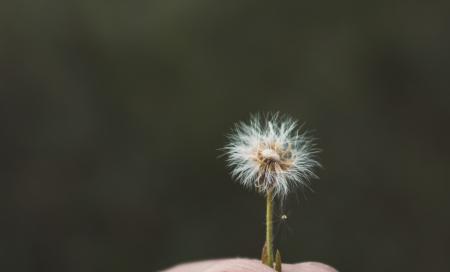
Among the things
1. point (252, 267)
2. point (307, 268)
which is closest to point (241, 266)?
point (252, 267)

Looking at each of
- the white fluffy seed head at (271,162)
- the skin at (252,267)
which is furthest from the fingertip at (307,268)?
the white fluffy seed head at (271,162)

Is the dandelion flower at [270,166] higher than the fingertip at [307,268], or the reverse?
the dandelion flower at [270,166]

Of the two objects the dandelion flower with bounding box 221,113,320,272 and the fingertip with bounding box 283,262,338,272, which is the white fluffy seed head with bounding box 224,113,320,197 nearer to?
the dandelion flower with bounding box 221,113,320,272

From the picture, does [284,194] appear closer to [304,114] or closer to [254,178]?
[254,178]

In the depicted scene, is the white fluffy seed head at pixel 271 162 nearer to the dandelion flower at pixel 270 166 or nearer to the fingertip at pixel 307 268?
the dandelion flower at pixel 270 166

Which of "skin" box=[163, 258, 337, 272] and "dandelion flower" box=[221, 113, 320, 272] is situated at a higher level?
"dandelion flower" box=[221, 113, 320, 272]

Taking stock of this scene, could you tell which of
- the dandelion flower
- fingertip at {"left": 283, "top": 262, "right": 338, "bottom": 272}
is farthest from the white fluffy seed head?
fingertip at {"left": 283, "top": 262, "right": 338, "bottom": 272}

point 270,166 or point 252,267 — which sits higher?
point 270,166

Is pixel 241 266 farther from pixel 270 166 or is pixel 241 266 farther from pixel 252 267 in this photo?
pixel 270 166

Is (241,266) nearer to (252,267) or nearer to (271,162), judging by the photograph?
(252,267)

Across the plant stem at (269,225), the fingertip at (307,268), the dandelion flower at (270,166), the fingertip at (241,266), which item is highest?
the dandelion flower at (270,166)

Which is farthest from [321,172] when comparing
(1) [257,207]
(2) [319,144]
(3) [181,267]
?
(3) [181,267]
